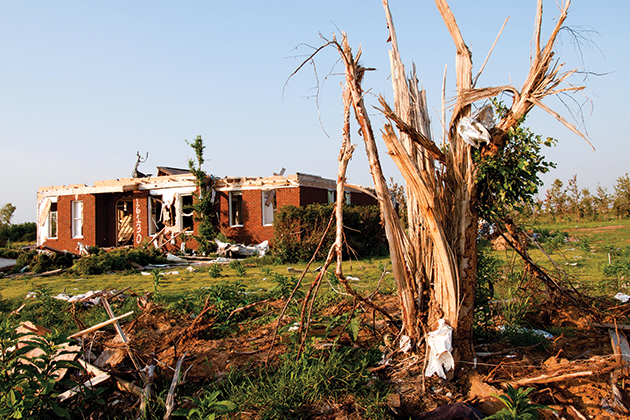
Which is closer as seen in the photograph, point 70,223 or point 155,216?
point 155,216

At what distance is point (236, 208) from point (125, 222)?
8.28 metres

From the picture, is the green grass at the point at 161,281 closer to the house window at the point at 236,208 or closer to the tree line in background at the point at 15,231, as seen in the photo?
the house window at the point at 236,208

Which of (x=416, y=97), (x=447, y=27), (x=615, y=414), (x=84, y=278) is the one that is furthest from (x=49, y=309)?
(x=615, y=414)

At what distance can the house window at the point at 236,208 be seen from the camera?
1798 cm

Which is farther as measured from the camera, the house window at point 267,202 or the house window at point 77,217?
the house window at point 77,217

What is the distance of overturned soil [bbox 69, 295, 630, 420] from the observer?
2.90 m

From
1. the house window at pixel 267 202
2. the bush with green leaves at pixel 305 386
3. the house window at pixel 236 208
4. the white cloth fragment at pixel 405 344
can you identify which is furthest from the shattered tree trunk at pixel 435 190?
the house window at pixel 236 208

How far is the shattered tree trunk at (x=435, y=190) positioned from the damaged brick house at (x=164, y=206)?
12.6 m

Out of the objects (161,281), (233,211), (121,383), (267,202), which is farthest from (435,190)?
(233,211)

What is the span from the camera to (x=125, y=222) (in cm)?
2258

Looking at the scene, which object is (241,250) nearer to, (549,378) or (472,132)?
(472,132)

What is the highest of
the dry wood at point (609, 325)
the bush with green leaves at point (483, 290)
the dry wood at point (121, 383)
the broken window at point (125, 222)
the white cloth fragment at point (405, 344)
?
the broken window at point (125, 222)

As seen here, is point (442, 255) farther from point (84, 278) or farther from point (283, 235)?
point (84, 278)

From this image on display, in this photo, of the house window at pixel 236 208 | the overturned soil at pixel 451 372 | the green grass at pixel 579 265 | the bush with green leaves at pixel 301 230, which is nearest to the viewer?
the overturned soil at pixel 451 372
